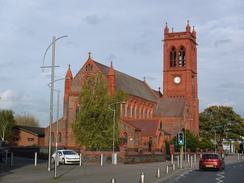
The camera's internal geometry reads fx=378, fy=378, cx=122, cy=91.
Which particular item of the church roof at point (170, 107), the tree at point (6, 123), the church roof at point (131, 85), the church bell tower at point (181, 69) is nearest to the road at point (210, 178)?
the church roof at point (131, 85)

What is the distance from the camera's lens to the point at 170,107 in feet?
266

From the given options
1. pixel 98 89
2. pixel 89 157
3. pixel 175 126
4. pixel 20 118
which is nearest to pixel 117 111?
pixel 98 89

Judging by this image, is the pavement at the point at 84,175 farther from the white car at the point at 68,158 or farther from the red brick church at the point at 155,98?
the red brick church at the point at 155,98

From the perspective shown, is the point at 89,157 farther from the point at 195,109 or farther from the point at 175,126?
the point at 195,109

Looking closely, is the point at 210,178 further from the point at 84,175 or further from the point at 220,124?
the point at 220,124

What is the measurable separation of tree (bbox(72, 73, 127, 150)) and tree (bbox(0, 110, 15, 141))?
102ft

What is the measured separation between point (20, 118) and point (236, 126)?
2983 inches

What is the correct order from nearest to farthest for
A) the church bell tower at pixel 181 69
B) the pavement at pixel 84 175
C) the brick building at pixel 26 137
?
the pavement at pixel 84 175 → the brick building at pixel 26 137 → the church bell tower at pixel 181 69

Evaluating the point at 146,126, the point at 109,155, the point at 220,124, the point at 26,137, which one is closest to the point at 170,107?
the point at 146,126

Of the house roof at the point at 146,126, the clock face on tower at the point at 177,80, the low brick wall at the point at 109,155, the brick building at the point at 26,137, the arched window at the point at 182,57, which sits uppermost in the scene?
the arched window at the point at 182,57

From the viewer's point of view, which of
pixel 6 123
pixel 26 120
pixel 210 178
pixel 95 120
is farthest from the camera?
pixel 26 120

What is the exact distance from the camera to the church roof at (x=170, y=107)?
259 ft

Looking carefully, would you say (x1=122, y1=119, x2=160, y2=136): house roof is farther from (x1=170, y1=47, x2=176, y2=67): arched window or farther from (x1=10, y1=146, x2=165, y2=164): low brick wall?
(x1=170, y1=47, x2=176, y2=67): arched window

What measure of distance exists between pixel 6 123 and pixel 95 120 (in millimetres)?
34254
